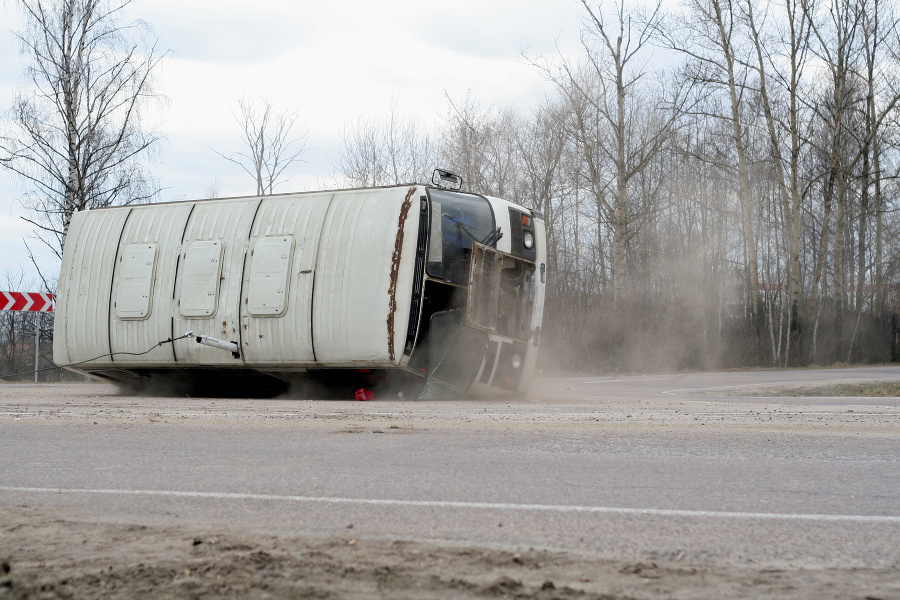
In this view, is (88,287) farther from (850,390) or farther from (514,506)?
(850,390)

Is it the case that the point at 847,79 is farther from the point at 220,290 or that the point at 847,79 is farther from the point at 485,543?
the point at 485,543

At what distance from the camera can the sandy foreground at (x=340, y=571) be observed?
112 inches

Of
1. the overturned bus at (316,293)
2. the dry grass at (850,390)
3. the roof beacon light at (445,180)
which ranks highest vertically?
the roof beacon light at (445,180)

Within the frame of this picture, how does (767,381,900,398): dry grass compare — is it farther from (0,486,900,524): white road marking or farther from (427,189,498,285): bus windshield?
(0,486,900,524): white road marking

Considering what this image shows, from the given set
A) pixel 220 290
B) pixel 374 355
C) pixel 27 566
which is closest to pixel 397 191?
pixel 374 355

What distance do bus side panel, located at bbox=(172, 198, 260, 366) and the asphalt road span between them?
3.92m

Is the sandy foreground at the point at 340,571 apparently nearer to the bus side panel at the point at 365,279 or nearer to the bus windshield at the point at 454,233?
the bus side panel at the point at 365,279

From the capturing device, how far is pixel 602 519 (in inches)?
158

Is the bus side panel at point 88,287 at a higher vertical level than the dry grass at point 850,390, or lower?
higher

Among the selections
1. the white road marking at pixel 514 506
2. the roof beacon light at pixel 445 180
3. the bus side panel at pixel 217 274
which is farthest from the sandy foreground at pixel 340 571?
the roof beacon light at pixel 445 180

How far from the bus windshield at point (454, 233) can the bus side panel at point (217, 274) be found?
10.3 feet

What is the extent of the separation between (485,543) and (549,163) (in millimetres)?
31087

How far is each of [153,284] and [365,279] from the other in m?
4.08

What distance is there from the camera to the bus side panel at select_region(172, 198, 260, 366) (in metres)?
13.3
